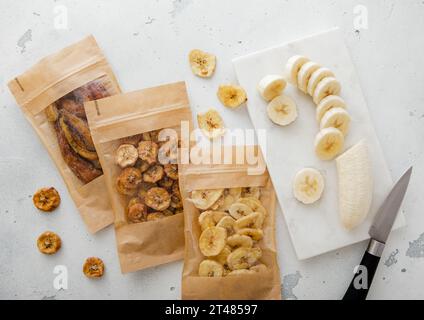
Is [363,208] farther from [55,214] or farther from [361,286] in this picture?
[55,214]

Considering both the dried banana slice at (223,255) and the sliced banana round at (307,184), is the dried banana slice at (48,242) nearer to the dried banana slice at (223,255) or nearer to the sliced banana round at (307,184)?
the dried banana slice at (223,255)

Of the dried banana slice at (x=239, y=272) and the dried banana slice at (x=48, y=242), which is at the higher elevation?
the dried banana slice at (x=48, y=242)

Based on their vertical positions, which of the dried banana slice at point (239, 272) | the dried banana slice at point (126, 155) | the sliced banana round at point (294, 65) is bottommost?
the dried banana slice at point (239, 272)

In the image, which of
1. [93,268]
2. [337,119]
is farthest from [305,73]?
[93,268]

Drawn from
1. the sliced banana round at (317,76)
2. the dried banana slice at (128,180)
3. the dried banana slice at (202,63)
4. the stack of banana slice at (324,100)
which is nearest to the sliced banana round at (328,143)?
the stack of banana slice at (324,100)

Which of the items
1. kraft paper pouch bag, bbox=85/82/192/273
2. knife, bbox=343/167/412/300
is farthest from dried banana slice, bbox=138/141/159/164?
knife, bbox=343/167/412/300

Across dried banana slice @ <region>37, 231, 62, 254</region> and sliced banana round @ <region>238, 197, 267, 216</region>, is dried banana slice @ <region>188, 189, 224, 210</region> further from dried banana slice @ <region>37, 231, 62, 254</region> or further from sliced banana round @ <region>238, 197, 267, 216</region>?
dried banana slice @ <region>37, 231, 62, 254</region>
